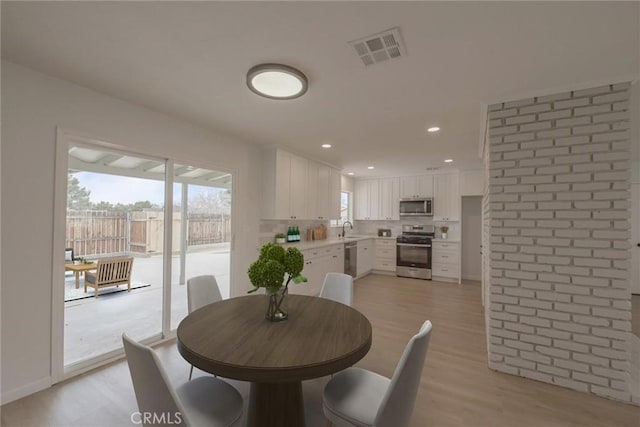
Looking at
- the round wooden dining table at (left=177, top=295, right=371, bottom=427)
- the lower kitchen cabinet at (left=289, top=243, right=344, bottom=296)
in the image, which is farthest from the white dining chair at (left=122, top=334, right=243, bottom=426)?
the lower kitchen cabinet at (left=289, top=243, right=344, bottom=296)

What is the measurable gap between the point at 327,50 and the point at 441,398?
270 cm

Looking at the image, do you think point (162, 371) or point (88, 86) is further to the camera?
point (88, 86)

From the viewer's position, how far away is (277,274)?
5.19ft

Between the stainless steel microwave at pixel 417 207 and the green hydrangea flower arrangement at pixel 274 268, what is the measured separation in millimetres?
5204

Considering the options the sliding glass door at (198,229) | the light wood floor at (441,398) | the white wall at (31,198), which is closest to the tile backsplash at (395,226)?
the light wood floor at (441,398)

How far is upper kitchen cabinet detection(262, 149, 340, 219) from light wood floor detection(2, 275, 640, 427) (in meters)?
2.23

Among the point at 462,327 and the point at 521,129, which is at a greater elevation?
the point at 521,129

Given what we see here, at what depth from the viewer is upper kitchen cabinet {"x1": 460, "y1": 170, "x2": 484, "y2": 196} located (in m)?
5.56

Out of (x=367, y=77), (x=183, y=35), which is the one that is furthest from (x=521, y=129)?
(x=183, y=35)

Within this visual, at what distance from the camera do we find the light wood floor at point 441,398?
182 centimetres

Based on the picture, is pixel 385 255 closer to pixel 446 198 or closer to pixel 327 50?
pixel 446 198

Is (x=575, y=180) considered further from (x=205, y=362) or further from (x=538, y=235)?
(x=205, y=362)

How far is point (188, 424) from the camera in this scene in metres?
1.04

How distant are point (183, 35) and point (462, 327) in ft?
13.5
